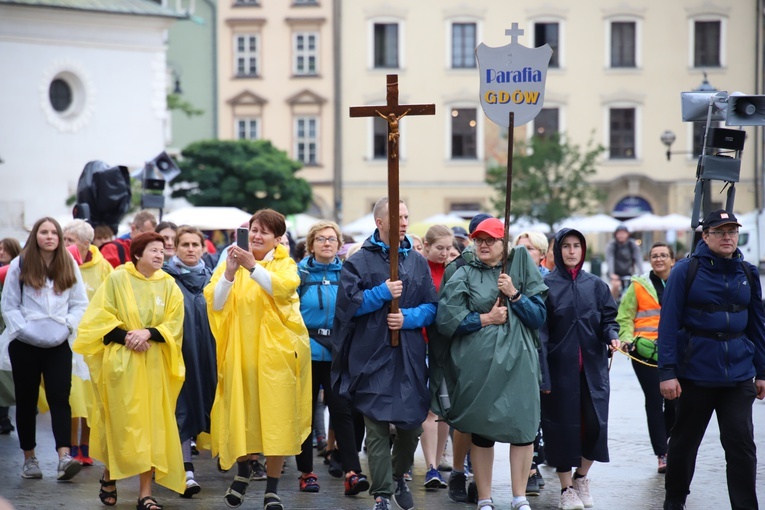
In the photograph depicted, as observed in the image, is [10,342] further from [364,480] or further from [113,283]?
[364,480]

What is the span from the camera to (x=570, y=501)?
855 centimetres

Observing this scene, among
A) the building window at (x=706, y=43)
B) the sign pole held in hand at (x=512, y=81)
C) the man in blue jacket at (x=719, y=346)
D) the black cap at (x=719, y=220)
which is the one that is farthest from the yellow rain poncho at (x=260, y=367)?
the building window at (x=706, y=43)

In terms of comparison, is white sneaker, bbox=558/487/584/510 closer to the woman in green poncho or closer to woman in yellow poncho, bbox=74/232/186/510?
the woman in green poncho

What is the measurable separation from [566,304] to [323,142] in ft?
147

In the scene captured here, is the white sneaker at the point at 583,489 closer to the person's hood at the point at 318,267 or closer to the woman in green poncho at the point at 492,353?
the woman in green poncho at the point at 492,353

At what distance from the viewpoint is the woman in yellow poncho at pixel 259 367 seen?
8336mm

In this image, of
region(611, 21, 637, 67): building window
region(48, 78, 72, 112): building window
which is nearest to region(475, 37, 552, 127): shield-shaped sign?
region(48, 78, 72, 112): building window

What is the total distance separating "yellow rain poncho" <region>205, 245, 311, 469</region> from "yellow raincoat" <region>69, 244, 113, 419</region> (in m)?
2.23

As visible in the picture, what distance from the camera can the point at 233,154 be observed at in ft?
129

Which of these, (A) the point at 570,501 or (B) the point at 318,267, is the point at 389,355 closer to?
(B) the point at 318,267

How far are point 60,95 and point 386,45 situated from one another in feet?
62.4

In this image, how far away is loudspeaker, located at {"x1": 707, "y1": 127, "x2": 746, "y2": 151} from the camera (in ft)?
29.4

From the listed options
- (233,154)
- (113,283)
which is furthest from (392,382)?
(233,154)

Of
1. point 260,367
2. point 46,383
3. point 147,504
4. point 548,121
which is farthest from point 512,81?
point 548,121
